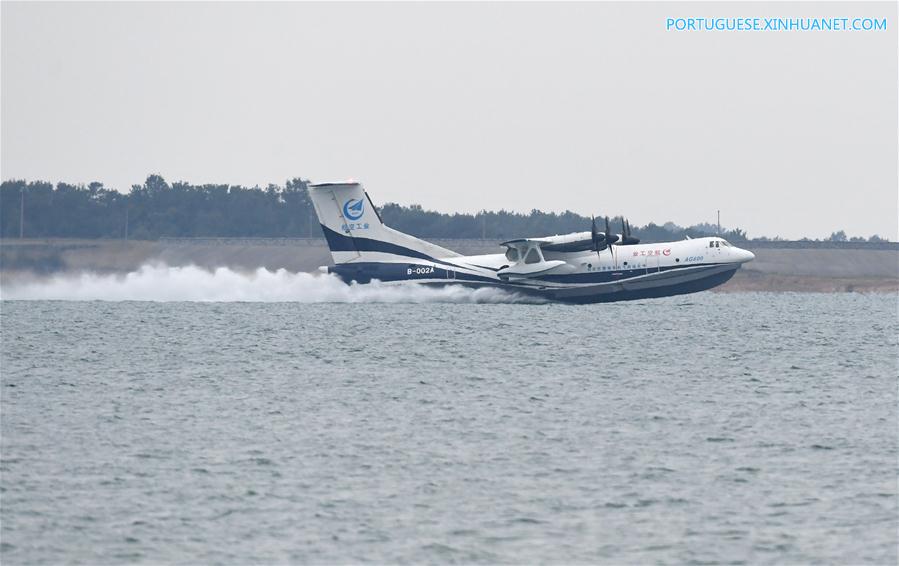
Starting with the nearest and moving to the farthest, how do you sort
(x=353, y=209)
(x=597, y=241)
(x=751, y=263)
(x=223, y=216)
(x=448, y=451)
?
(x=448, y=451), (x=597, y=241), (x=353, y=209), (x=751, y=263), (x=223, y=216)

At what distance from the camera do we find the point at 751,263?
144125 millimetres

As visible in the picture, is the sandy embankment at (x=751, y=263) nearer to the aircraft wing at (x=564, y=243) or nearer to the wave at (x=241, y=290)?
the wave at (x=241, y=290)

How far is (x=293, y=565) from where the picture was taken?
17.5 metres

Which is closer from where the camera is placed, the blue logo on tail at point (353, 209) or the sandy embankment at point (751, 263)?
the blue logo on tail at point (353, 209)

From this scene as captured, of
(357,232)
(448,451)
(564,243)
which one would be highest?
(357,232)

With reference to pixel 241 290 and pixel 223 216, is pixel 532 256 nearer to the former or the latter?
pixel 241 290

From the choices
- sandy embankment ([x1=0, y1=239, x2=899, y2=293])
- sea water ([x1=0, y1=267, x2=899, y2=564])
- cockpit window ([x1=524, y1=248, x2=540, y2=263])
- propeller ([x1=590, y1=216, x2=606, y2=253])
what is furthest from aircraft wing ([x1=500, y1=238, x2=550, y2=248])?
sandy embankment ([x1=0, y1=239, x2=899, y2=293])

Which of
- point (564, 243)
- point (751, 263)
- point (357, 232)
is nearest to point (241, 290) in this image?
point (357, 232)

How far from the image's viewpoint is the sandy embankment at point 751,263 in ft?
460

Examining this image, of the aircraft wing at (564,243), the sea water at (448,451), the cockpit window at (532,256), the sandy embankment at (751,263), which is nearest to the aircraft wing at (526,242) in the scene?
the aircraft wing at (564,243)

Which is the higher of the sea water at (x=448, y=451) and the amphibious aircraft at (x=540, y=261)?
the amphibious aircraft at (x=540, y=261)

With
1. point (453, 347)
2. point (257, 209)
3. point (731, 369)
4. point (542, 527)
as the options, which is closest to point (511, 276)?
point (453, 347)

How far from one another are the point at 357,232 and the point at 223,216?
11807 cm

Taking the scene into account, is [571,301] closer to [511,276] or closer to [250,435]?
[511,276]
